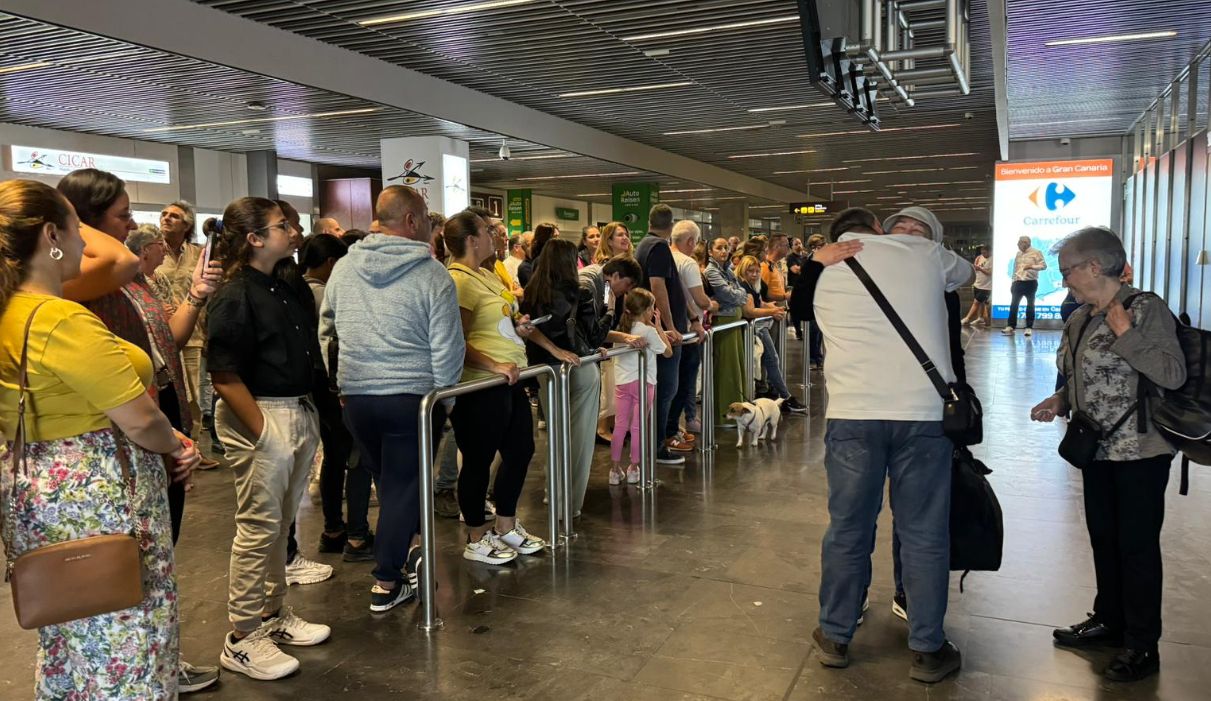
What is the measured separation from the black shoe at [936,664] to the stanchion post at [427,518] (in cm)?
174

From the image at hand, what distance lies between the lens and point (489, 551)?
4.23 meters

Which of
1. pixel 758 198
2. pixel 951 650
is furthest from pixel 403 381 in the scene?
pixel 758 198

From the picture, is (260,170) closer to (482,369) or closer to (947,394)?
(482,369)

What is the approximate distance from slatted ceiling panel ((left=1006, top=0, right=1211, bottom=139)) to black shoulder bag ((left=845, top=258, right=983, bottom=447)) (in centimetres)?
658

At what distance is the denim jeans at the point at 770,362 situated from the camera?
8.12m

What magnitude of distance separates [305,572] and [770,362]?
5.16 m

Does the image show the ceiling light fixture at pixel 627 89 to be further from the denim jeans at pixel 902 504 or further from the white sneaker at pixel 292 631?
the white sneaker at pixel 292 631

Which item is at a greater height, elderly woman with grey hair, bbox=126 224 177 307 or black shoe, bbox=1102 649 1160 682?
elderly woman with grey hair, bbox=126 224 177 307

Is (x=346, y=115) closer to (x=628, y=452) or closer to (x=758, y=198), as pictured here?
(x=628, y=452)

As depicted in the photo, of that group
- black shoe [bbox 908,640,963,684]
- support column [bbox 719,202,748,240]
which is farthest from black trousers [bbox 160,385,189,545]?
support column [bbox 719,202,748,240]

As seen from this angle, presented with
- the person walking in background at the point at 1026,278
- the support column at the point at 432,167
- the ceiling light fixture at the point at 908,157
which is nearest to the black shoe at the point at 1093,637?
the support column at the point at 432,167

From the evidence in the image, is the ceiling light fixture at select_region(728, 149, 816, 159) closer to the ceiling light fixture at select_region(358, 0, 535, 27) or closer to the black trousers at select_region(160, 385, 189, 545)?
the ceiling light fixture at select_region(358, 0, 535, 27)

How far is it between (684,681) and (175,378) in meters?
1.93

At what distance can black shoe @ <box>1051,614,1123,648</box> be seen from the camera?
3.25 meters
